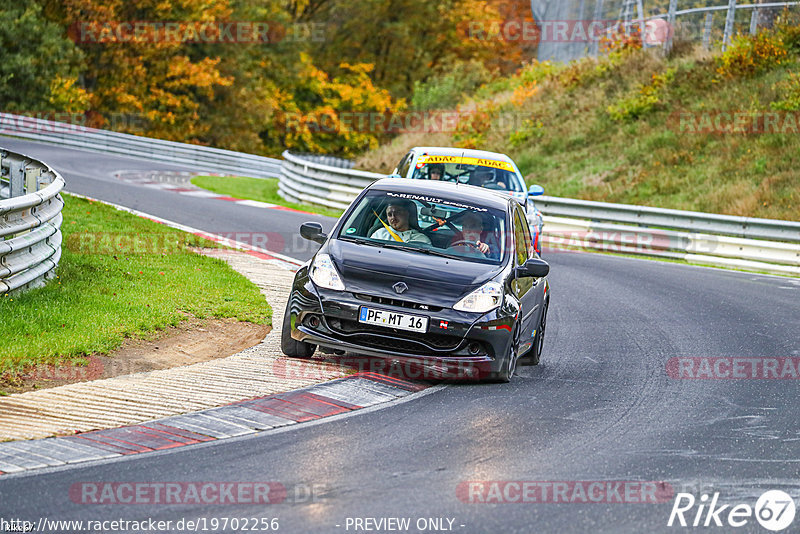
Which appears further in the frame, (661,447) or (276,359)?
(276,359)

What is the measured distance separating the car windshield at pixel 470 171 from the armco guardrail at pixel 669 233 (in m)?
5.99

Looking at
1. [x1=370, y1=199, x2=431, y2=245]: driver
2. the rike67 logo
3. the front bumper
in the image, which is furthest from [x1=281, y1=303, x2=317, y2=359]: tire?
the rike67 logo

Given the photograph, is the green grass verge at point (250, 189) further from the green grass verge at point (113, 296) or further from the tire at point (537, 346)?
the tire at point (537, 346)

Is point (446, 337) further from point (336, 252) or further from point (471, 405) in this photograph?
point (336, 252)

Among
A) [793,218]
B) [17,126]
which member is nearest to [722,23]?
[793,218]

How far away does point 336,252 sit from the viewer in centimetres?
932

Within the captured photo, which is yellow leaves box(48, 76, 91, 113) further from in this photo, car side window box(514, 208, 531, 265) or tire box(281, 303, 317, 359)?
tire box(281, 303, 317, 359)

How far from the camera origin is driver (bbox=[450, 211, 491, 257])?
9.70 metres

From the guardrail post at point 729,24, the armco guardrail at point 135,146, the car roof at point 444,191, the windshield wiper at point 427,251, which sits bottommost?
the armco guardrail at point 135,146

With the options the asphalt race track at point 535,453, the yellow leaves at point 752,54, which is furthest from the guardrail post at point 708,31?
the asphalt race track at point 535,453

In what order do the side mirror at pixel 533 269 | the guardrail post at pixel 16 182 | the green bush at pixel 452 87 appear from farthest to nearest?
the green bush at pixel 452 87
the guardrail post at pixel 16 182
the side mirror at pixel 533 269

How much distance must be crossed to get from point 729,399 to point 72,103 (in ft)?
138

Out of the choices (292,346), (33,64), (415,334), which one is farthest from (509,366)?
(33,64)

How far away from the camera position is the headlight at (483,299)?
8808 millimetres
